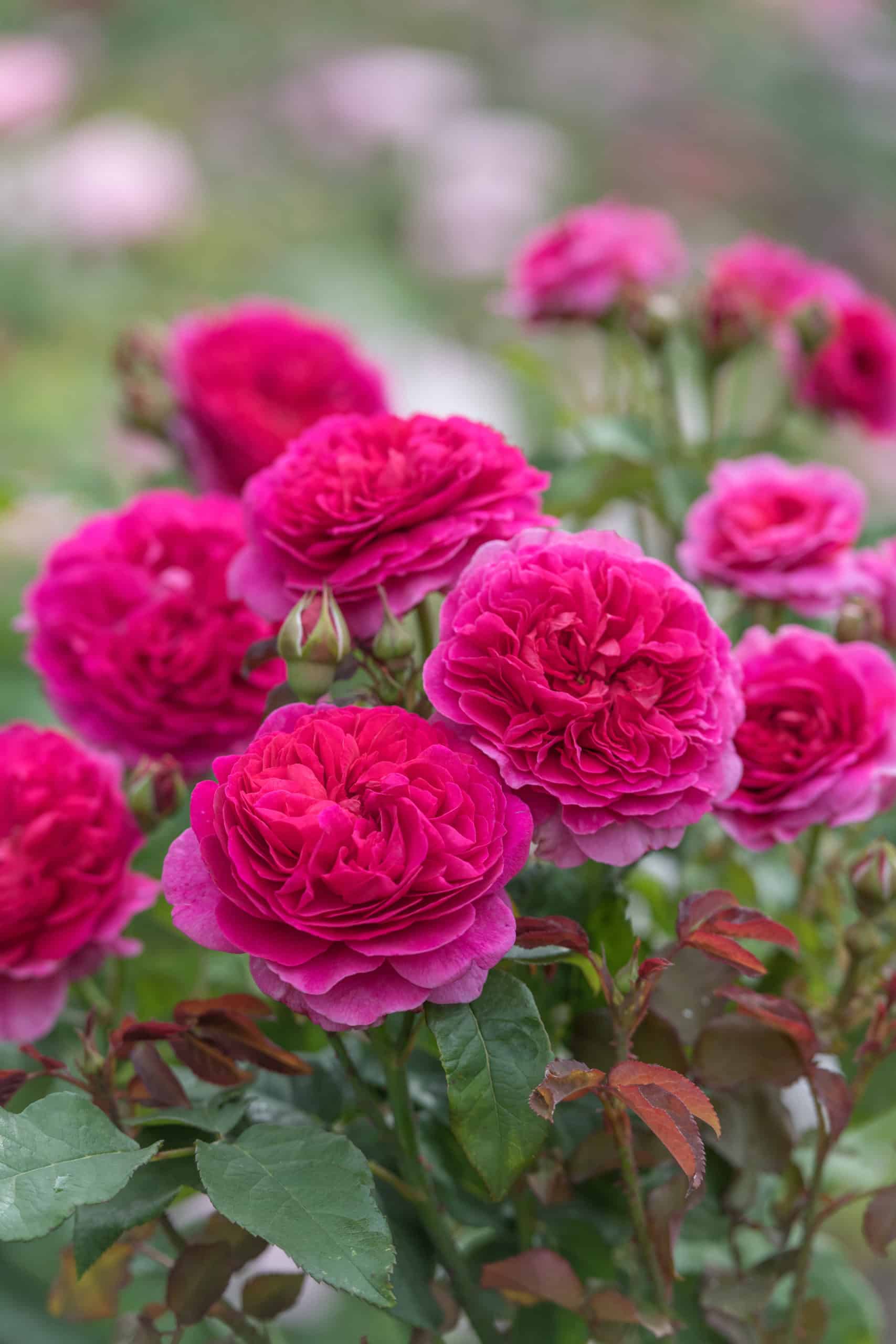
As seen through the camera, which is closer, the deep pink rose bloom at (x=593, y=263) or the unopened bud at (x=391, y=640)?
the unopened bud at (x=391, y=640)

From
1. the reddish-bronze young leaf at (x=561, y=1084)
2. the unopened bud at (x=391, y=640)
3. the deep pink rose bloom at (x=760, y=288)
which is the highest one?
the unopened bud at (x=391, y=640)

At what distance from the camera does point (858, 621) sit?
32 cm

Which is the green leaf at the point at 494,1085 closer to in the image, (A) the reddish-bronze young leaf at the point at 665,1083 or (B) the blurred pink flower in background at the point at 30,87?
(A) the reddish-bronze young leaf at the point at 665,1083

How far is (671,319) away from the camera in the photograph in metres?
0.43

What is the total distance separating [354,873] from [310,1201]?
0.20 ft

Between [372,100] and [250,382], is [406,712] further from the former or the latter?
[372,100]

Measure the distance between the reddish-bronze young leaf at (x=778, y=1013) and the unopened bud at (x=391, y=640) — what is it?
0.31 feet

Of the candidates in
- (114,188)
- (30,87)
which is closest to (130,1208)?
(114,188)

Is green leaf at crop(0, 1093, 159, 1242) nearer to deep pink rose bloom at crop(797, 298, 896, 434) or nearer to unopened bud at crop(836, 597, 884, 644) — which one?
unopened bud at crop(836, 597, 884, 644)

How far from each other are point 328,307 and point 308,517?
144 cm

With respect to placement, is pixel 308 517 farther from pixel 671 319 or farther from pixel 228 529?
pixel 671 319

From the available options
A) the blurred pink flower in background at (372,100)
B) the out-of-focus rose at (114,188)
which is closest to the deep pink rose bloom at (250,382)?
the out-of-focus rose at (114,188)

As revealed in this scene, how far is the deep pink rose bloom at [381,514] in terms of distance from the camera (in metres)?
0.26

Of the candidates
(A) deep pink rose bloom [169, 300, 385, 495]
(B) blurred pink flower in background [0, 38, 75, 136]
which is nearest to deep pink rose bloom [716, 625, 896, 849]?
(A) deep pink rose bloom [169, 300, 385, 495]
